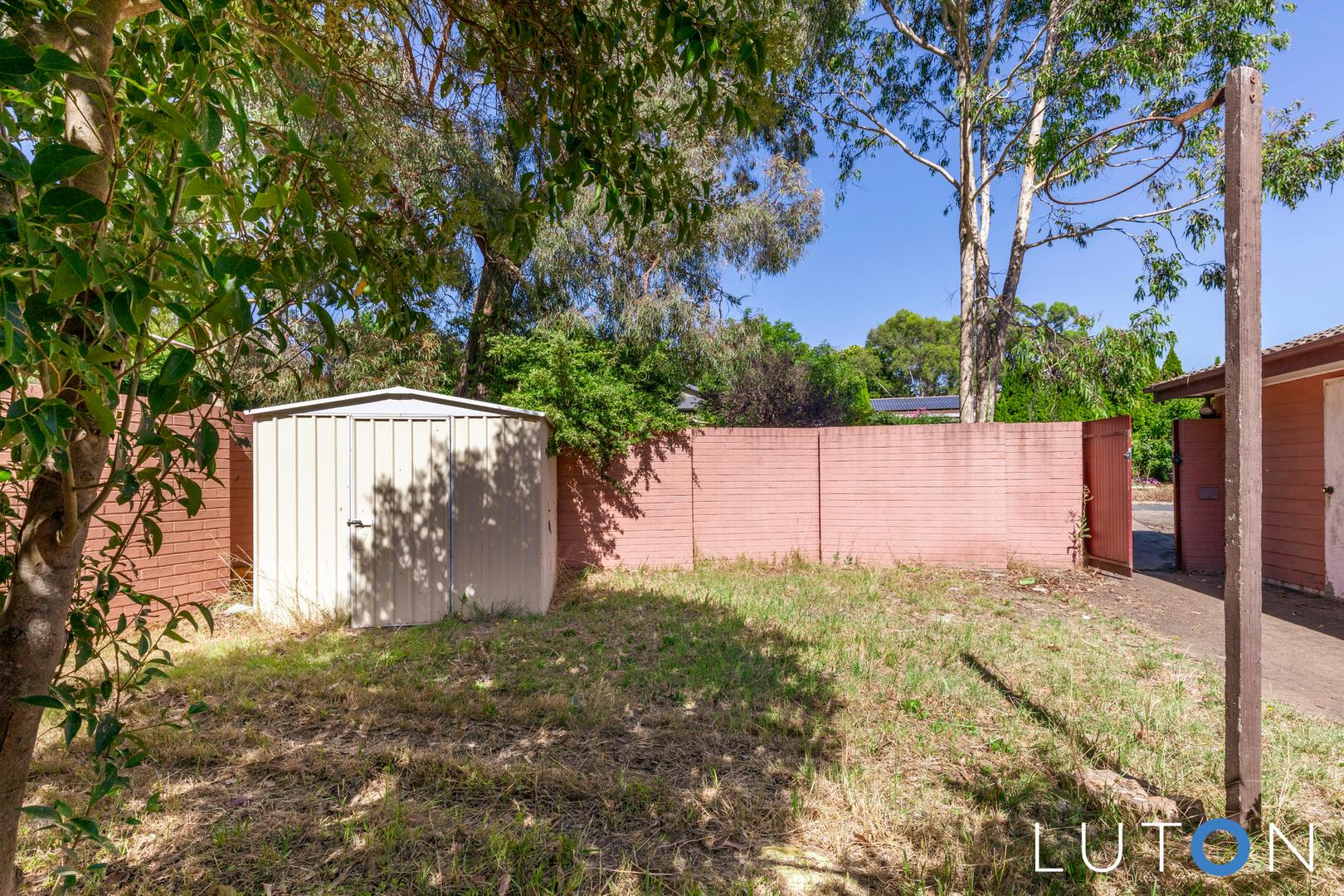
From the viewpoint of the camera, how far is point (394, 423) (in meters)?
5.38

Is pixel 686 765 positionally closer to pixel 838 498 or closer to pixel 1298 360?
pixel 838 498

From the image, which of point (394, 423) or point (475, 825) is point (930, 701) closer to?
point (475, 825)

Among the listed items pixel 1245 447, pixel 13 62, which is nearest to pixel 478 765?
pixel 13 62

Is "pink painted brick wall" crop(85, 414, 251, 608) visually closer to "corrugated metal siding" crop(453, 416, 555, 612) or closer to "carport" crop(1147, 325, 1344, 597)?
"corrugated metal siding" crop(453, 416, 555, 612)

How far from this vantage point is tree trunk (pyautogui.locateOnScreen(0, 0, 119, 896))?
111 cm

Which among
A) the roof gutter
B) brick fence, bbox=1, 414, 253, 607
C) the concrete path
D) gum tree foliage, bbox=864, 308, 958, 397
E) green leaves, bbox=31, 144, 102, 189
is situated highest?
gum tree foliage, bbox=864, 308, 958, 397

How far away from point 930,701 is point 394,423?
4.70 metres

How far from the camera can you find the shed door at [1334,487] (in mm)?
6102

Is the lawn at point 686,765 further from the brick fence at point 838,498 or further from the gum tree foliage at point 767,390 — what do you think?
the gum tree foliage at point 767,390

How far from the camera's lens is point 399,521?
5328 mm

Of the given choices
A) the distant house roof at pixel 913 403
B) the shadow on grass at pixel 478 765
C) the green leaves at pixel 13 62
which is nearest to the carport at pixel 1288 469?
the shadow on grass at pixel 478 765

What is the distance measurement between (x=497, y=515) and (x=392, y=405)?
1348mm

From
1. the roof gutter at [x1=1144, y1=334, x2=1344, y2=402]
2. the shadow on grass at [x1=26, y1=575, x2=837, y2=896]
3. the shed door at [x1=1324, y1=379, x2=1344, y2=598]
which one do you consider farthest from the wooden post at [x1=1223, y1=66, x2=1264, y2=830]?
the shed door at [x1=1324, y1=379, x2=1344, y2=598]

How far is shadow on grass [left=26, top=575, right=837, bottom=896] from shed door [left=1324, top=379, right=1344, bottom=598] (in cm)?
601
